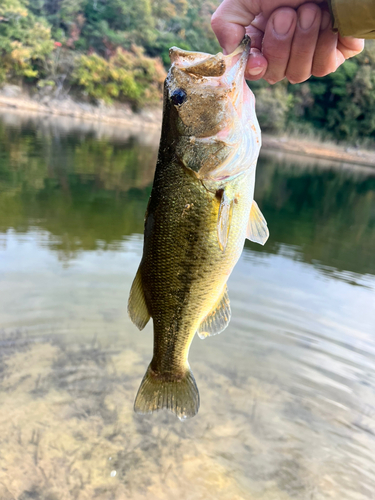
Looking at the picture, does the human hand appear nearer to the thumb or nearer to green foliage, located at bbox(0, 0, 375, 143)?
the thumb

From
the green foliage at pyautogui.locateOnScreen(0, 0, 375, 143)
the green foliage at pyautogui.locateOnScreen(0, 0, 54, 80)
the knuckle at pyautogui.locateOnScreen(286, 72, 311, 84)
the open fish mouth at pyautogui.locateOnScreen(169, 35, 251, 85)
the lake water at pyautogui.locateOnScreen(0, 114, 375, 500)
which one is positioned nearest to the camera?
the open fish mouth at pyautogui.locateOnScreen(169, 35, 251, 85)

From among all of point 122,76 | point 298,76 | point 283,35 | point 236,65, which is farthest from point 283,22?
point 122,76

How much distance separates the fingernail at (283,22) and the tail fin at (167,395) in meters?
1.82

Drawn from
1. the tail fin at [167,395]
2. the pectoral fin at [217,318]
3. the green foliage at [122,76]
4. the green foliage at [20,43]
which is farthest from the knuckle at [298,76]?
the green foliage at [20,43]

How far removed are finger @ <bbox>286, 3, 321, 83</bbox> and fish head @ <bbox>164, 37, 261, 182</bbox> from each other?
15.0 inches

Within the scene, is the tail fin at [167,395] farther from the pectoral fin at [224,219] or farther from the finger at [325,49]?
the finger at [325,49]

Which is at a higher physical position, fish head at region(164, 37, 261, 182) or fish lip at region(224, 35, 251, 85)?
fish lip at region(224, 35, 251, 85)

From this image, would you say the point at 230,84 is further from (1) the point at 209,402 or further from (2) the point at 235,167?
(1) the point at 209,402

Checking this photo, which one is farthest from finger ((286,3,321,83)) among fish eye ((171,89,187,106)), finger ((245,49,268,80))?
fish eye ((171,89,187,106))

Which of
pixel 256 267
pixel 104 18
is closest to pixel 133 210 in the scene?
pixel 256 267

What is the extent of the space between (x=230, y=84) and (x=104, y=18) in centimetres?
5262

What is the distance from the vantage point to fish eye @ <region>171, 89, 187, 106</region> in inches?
66.4

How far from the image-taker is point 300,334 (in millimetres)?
4934

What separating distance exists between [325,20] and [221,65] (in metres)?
0.69
